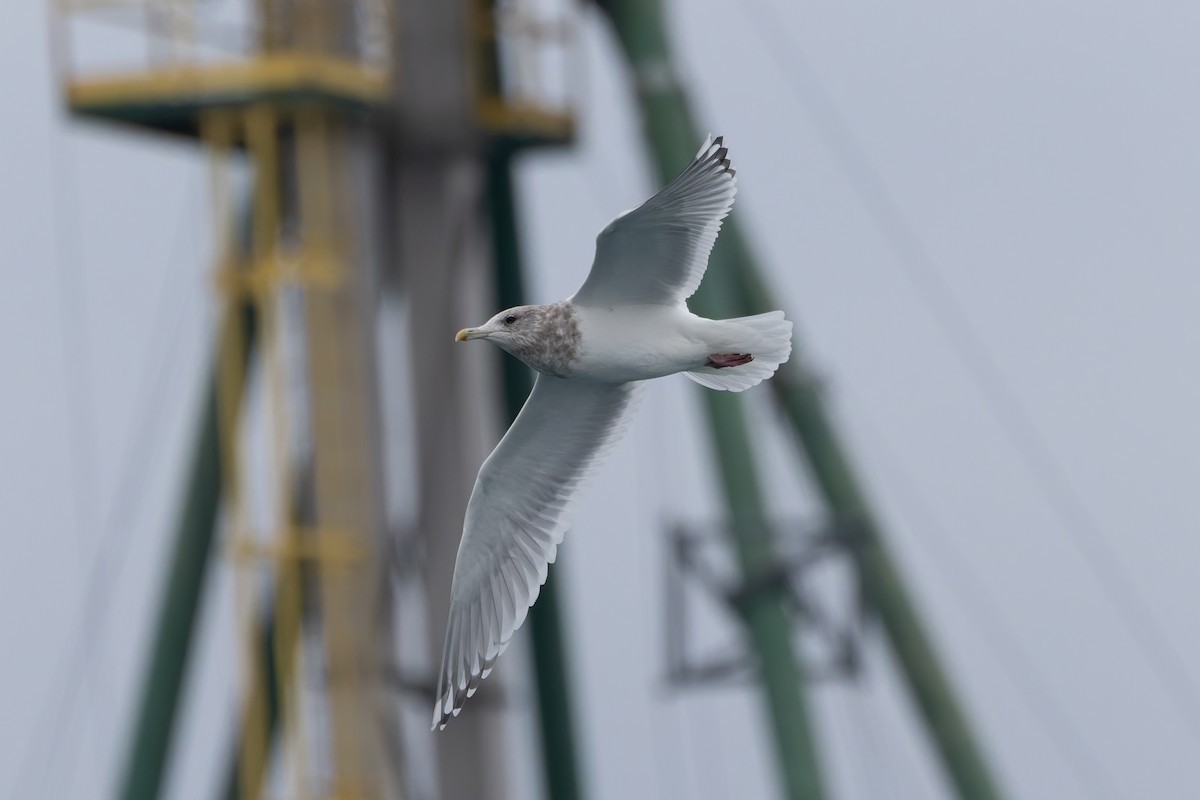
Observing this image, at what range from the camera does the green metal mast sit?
1491 cm

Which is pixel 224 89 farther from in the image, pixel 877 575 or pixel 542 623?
pixel 877 575

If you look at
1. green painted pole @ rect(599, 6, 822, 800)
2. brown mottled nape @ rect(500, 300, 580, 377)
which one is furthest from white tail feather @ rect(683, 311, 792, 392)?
green painted pole @ rect(599, 6, 822, 800)

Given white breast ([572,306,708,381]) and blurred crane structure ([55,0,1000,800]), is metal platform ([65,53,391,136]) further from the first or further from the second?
white breast ([572,306,708,381])

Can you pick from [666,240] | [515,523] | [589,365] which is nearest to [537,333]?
[589,365]

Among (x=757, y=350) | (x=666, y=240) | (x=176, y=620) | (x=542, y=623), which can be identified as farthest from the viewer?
(x=542, y=623)

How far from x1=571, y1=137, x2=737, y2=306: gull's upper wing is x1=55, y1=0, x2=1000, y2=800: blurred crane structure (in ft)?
13.3

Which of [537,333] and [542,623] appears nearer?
[537,333]

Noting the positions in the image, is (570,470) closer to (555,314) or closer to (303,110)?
(555,314)

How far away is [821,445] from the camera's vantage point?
15344 mm

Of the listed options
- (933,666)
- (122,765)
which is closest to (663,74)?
(933,666)

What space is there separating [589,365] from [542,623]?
6154 mm

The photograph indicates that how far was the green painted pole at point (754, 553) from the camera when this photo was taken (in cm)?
1439

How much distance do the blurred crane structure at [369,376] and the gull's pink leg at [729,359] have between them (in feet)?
13.1

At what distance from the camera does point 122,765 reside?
15727mm
